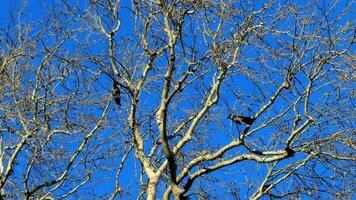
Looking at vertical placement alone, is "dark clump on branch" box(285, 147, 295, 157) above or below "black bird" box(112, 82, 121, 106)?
below

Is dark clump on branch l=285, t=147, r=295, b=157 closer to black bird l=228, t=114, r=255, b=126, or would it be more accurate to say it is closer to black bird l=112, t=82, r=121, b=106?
black bird l=228, t=114, r=255, b=126

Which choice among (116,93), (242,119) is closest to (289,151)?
(242,119)

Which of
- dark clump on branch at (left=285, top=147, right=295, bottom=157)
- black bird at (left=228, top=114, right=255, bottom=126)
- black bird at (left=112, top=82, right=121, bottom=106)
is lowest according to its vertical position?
dark clump on branch at (left=285, top=147, right=295, bottom=157)

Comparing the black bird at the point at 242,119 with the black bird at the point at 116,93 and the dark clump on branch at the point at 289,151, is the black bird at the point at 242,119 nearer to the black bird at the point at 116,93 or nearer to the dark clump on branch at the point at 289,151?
the dark clump on branch at the point at 289,151

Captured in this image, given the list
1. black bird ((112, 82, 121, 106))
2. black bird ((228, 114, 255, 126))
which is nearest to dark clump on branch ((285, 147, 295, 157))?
black bird ((228, 114, 255, 126))

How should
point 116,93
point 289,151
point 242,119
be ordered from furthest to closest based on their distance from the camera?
point 116,93
point 242,119
point 289,151

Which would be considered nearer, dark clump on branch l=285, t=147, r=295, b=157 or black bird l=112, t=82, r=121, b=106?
dark clump on branch l=285, t=147, r=295, b=157

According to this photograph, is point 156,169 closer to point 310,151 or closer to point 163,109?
point 163,109

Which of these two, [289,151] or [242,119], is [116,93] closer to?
[242,119]

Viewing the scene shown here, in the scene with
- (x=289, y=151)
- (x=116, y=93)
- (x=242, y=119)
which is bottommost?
(x=289, y=151)

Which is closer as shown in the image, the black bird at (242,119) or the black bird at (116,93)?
the black bird at (242,119)

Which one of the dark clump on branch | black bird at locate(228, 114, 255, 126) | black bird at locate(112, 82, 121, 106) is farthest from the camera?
black bird at locate(112, 82, 121, 106)

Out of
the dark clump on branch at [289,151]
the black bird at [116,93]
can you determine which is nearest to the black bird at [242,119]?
the dark clump on branch at [289,151]

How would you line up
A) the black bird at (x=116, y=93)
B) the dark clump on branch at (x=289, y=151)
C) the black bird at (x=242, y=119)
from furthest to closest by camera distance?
the black bird at (x=116, y=93) → the black bird at (x=242, y=119) → the dark clump on branch at (x=289, y=151)
